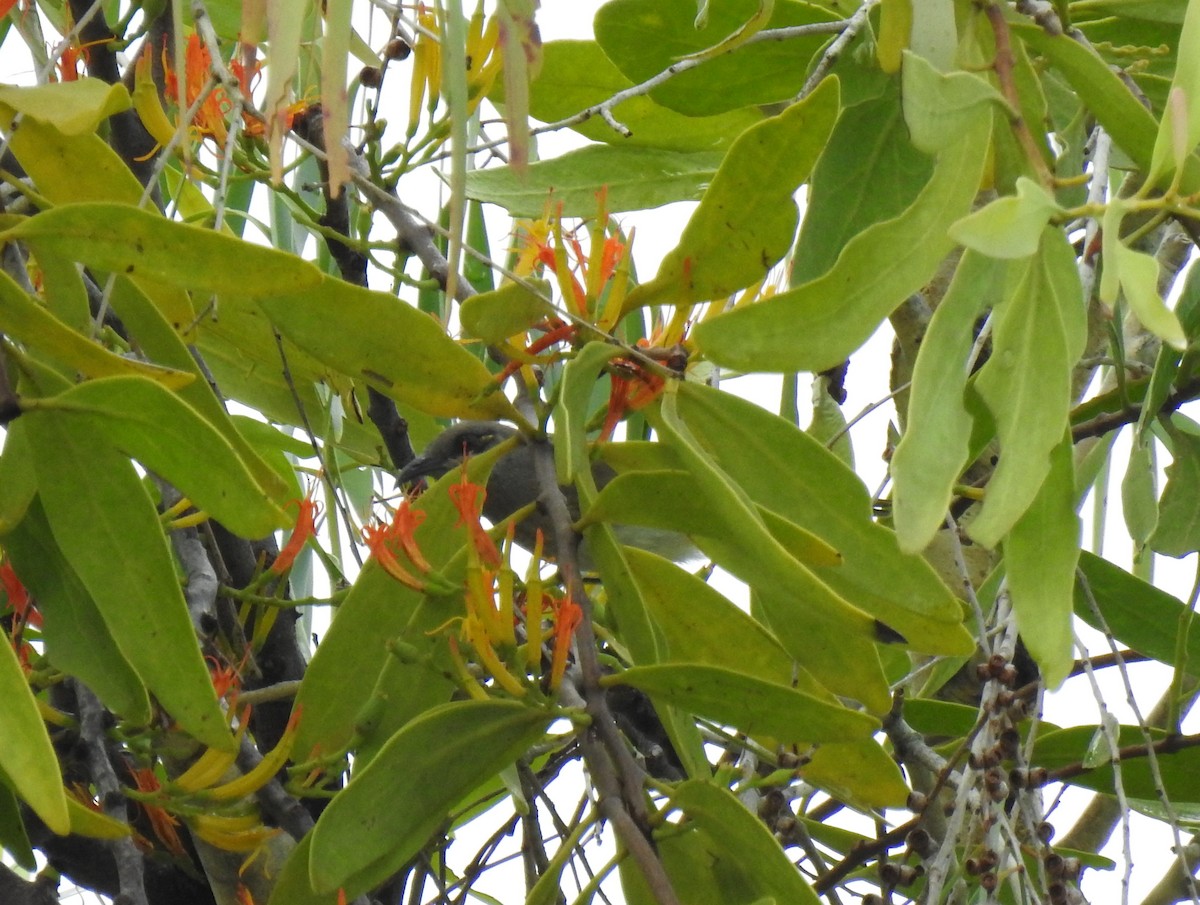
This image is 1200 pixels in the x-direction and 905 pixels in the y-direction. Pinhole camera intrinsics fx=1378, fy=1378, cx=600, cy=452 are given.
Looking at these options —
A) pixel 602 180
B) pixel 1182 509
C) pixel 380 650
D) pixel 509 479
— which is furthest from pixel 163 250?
pixel 509 479

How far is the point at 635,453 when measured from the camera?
124 centimetres

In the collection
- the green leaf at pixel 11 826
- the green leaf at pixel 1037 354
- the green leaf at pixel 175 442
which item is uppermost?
the green leaf at pixel 1037 354

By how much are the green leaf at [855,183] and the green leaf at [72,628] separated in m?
0.67

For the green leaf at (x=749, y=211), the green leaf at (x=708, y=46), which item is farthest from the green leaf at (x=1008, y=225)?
the green leaf at (x=708, y=46)

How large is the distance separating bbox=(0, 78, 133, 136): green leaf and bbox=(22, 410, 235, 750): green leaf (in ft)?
0.77

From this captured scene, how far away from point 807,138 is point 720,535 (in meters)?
0.31

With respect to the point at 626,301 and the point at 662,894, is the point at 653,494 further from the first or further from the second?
the point at 662,894

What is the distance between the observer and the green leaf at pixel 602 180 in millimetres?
1744

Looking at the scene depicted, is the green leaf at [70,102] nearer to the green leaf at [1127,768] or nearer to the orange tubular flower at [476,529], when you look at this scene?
the orange tubular flower at [476,529]

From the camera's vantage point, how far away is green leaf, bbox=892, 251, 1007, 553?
2.71ft

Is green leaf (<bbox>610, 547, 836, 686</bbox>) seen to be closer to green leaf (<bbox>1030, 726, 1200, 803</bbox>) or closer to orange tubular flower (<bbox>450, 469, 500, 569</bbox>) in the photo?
orange tubular flower (<bbox>450, 469, 500, 569</bbox>)

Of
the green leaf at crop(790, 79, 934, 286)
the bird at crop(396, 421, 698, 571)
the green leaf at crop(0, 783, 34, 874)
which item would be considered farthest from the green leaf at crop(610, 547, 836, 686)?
the bird at crop(396, 421, 698, 571)

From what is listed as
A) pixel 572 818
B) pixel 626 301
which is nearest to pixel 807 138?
pixel 626 301

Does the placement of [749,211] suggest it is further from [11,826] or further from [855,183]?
[11,826]
